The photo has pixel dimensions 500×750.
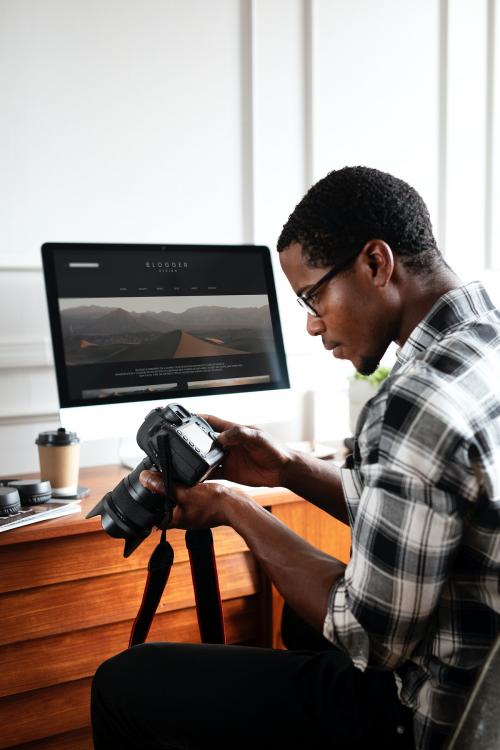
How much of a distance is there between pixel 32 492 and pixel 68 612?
231mm

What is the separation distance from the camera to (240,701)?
1000 millimetres

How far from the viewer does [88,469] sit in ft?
5.97

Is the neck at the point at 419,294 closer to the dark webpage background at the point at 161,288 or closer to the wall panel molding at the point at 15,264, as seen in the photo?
the dark webpage background at the point at 161,288

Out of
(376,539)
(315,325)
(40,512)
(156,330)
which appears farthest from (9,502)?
(376,539)

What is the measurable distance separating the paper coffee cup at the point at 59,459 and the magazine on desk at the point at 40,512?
35 mm

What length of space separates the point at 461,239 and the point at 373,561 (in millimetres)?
1767

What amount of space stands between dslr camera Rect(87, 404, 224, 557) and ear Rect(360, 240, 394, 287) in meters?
0.35

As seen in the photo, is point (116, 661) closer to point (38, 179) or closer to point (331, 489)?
point (331, 489)

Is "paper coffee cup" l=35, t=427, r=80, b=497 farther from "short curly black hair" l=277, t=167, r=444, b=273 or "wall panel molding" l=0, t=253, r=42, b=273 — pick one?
"short curly black hair" l=277, t=167, r=444, b=273

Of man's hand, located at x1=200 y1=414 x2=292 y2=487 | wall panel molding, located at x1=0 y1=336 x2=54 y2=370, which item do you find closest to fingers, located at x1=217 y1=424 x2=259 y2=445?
man's hand, located at x1=200 y1=414 x2=292 y2=487

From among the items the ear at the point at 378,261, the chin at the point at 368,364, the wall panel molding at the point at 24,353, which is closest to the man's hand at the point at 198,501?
the chin at the point at 368,364

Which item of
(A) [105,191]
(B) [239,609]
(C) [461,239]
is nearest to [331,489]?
(B) [239,609]

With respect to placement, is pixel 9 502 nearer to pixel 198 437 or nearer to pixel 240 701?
pixel 198 437

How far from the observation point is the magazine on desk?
1.30m
